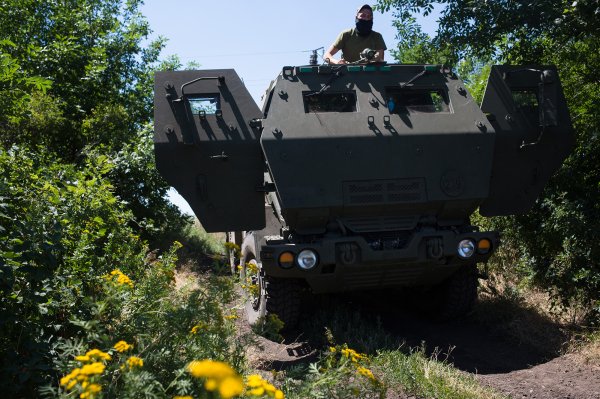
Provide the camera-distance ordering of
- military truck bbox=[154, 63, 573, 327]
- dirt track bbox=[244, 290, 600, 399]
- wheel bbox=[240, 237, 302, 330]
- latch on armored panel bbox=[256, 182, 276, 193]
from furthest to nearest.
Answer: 1. wheel bbox=[240, 237, 302, 330]
2. latch on armored panel bbox=[256, 182, 276, 193]
3. military truck bbox=[154, 63, 573, 327]
4. dirt track bbox=[244, 290, 600, 399]

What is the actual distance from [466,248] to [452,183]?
0.57 metres

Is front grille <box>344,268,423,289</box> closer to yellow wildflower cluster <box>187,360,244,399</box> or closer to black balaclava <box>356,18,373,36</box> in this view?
black balaclava <box>356,18,373,36</box>

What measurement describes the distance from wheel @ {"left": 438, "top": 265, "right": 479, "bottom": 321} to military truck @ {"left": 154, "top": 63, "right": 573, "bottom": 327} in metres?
0.06

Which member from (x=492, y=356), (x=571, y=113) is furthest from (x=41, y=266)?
(x=571, y=113)

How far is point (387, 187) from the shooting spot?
645 centimetres

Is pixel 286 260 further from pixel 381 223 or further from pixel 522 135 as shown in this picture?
pixel 522 135

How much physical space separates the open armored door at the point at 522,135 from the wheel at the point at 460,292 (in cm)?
60

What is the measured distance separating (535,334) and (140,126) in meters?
8.14

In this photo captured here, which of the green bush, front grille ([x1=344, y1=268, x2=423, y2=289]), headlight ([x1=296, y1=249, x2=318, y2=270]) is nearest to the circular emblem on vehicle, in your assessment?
front grille ([x1=344, y1=268, x2=423, y2=289])

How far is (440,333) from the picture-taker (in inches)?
285

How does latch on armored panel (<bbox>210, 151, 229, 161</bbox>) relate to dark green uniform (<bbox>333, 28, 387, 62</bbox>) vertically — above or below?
below

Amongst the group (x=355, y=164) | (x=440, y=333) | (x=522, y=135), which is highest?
(x=522, y=135)

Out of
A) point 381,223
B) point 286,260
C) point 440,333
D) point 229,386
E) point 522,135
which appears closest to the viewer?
point 229,386

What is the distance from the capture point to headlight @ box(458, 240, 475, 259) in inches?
254
